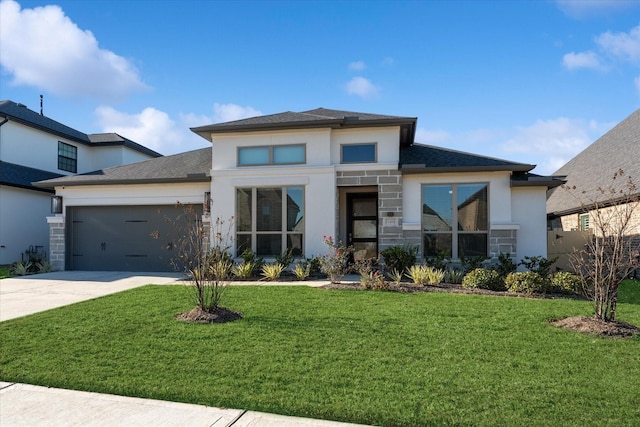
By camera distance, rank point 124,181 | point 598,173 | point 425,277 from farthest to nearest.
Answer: point 598,173
point 124,181
point 425,277

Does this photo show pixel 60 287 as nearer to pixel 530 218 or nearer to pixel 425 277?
pixel 425 277

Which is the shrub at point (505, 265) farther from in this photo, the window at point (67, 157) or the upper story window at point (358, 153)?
the window at point (67, 157)

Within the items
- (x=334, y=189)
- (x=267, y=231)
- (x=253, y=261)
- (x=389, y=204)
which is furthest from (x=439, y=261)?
(x=253, y=261)

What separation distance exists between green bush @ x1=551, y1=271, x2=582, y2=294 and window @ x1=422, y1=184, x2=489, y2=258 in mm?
2247

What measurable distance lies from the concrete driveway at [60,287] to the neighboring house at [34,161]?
13.2ft

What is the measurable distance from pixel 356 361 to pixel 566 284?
6.60m

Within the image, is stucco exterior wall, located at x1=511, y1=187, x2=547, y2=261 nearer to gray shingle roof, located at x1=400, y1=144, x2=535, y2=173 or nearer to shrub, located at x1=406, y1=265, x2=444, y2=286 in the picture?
gray shingle roof, located at x1=400, y1=144, x2=535, y2=173

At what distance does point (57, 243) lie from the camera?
13.5m

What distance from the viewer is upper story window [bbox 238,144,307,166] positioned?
11750 millimetres

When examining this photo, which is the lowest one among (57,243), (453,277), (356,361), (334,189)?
(356,361)

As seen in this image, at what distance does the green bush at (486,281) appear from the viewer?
9125 millimetres

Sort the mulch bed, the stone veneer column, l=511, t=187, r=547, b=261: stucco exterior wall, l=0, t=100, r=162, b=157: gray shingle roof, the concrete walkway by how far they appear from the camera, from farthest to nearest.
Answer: l=0, t=100, r=162, b=157: gray shingle roof → the stone veneer column → l=511, t=187, r=547, b=261: stucco exterior wall → the mulch bed → the concrete walkway

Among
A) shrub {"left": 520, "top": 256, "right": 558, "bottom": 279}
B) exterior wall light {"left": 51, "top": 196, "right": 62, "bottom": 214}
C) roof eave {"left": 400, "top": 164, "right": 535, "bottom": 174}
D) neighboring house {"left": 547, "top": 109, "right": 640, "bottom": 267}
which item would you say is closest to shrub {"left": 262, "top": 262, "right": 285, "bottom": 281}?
roof eave {"left": 400, "top": 164, "right": 535, "bottom": 174}

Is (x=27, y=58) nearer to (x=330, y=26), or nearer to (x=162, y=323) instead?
(x=330, y=26)
